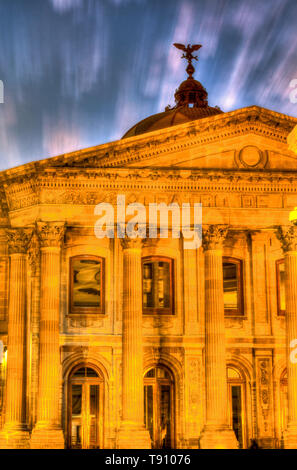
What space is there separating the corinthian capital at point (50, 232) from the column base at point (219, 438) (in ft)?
30.5

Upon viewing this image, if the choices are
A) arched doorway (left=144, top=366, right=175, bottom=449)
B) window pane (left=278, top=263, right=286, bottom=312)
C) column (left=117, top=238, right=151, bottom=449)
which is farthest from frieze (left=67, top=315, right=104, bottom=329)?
window pane (left=278, top=263, right=286, bottom=312)

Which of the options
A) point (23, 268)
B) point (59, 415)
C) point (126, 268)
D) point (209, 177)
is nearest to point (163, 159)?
point (209, 177)

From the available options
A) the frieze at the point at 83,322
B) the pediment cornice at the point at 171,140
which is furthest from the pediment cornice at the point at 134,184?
the frieze at the point at 83,322

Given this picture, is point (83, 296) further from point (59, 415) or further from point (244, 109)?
point (244, 109)

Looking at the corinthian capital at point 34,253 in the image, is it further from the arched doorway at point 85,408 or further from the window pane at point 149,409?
the window pane at point 149,409

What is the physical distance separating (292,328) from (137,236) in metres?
7.09

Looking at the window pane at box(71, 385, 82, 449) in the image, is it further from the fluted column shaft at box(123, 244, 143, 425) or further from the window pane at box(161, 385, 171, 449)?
the window pane at box(161, 385, 171, 449)

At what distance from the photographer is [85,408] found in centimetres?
3878

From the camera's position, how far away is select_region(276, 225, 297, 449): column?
37312 millimetres

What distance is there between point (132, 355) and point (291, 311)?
6.55m

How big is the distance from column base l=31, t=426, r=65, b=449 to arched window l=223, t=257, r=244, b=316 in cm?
911

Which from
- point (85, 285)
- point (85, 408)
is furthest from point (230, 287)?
point (85, 408)

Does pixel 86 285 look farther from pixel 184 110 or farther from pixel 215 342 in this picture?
pixel 184 110

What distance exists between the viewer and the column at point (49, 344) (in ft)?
118
